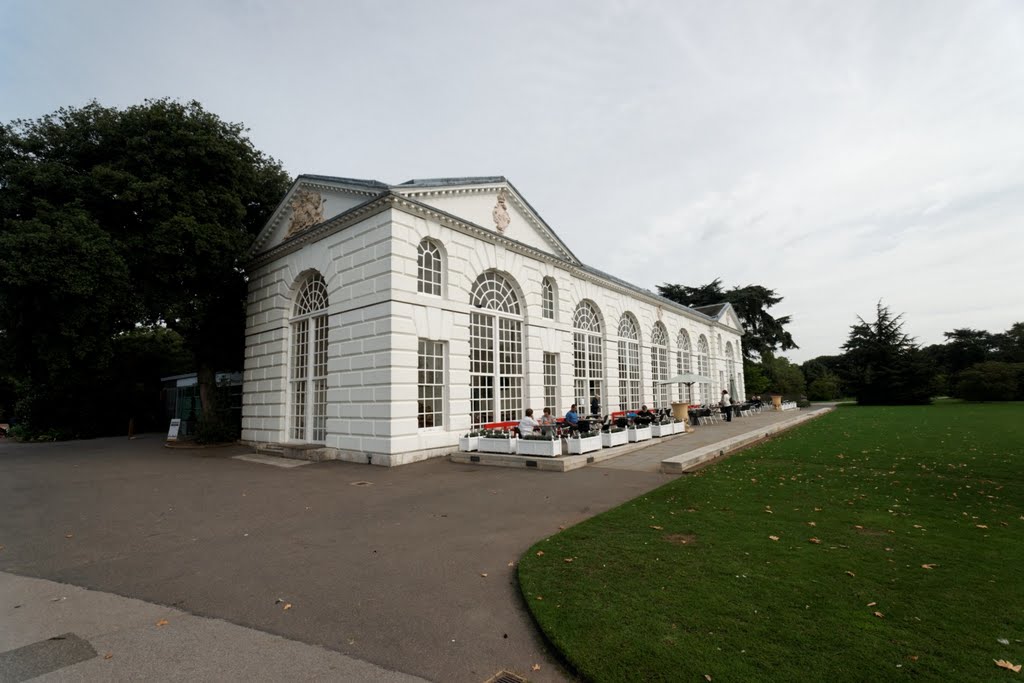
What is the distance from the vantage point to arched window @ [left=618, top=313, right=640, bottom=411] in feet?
83.4

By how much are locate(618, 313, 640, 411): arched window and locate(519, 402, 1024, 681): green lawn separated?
54.1ft

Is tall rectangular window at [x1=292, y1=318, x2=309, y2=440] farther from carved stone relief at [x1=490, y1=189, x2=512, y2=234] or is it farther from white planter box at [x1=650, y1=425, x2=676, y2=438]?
white planter box at [x1=650, y1=425, x2=676, y2=438]

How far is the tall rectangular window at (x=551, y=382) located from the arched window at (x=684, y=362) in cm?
1552

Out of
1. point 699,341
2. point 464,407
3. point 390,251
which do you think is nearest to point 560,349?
point 464,407

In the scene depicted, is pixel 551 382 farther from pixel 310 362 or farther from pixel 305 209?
pixel 305 209

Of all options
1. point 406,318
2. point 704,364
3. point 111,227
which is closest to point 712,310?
point 704,364

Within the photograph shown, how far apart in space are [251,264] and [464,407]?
36.5 feet

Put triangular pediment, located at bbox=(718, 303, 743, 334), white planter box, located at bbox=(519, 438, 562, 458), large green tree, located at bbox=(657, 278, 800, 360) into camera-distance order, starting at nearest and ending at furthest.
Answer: white planter box, located at bbox=(519, 438, 562, 458)
triangular pediment, located at bbox=(718, 303, 743, 334)
large green tree, located at bbox=(657, 278, 800, 360)

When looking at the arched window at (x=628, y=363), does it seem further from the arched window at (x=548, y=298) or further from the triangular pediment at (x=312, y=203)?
the triangular pediment at (x=312, y=203)

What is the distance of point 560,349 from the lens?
770 inches

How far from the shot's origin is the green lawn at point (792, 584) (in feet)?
10.8

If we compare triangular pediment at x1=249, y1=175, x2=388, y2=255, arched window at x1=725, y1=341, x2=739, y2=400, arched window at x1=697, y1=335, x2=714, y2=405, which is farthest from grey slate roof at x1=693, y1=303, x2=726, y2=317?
triangular pediment at x1=249, y1=175, x2=388, y2=255

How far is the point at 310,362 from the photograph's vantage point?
1653 cm

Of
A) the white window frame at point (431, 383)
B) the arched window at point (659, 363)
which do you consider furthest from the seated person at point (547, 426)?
the arched window at point (659, 363)
